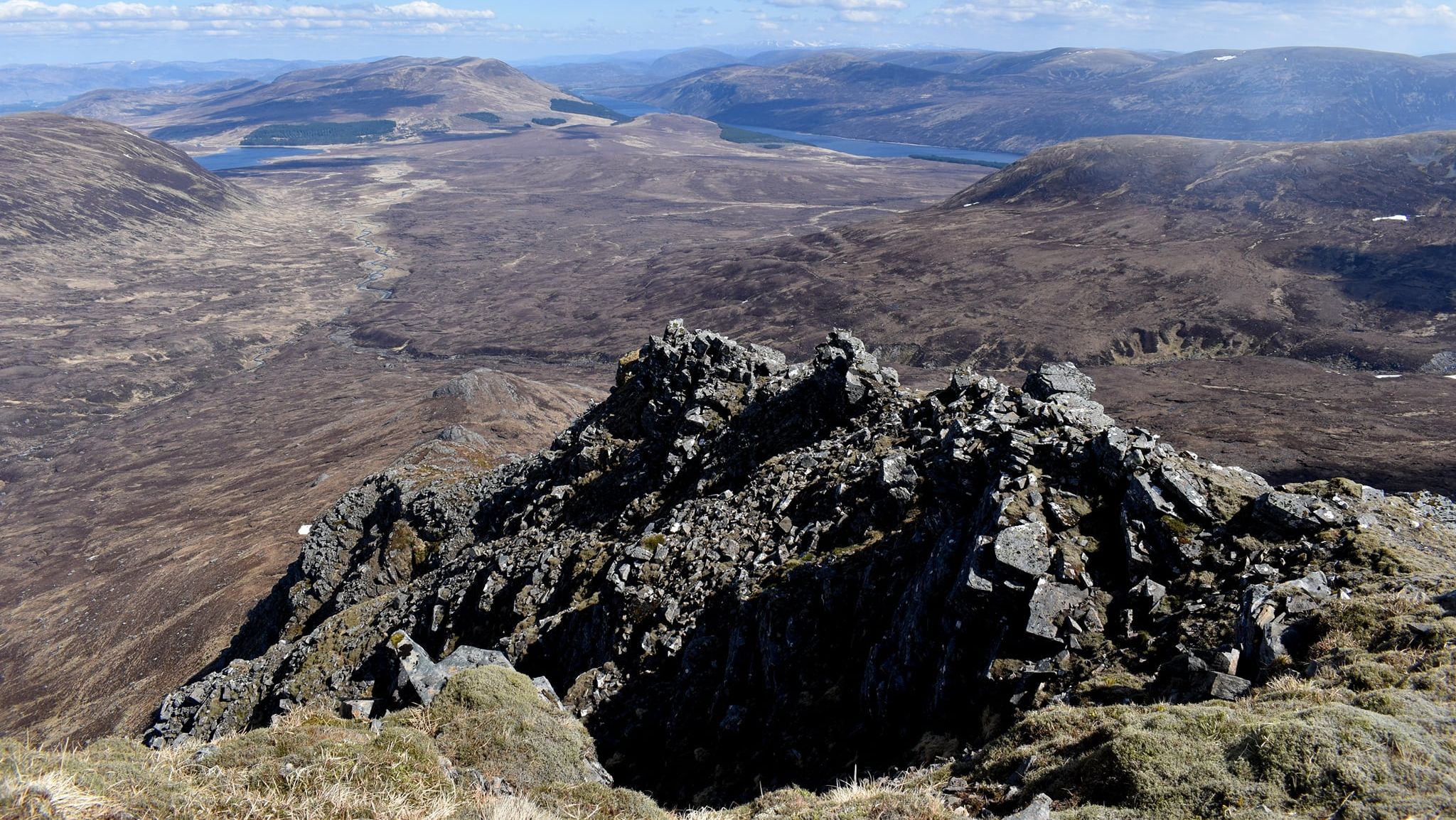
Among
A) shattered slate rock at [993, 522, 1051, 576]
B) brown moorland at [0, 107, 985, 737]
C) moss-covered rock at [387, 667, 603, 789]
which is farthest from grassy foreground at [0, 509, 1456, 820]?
brown moorland at [0, 107, 985, 737]

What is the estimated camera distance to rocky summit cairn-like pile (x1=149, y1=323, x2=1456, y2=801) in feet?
48.0

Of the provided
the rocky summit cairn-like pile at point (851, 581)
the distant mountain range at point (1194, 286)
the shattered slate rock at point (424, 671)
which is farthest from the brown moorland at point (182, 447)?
the distant mountain range at point (1194, 286)

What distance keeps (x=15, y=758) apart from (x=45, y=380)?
634ft

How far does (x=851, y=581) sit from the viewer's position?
68.9 feet

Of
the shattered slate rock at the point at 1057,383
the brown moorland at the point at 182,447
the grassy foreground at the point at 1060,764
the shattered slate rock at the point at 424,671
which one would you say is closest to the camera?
the grassy foreground at the point at 1060,764

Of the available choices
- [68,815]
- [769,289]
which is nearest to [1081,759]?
[68,815]

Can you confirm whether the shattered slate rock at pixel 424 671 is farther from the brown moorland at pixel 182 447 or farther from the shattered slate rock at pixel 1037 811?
the brown moorland at pixel 182 447

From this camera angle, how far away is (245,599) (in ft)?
205

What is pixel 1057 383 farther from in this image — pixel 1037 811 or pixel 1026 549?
pixel 1037 811

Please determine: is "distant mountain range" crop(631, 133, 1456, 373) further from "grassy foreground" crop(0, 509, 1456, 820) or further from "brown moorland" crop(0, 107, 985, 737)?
"grassy foreground" crop(0, 509, 1456, 820)

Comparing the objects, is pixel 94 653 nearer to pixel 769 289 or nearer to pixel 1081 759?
pixel 1081 759

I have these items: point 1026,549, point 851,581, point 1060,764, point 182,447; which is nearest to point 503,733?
point 1060,764

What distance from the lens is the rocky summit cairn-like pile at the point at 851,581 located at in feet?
48.0

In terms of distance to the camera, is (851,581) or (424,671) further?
(851,581)
